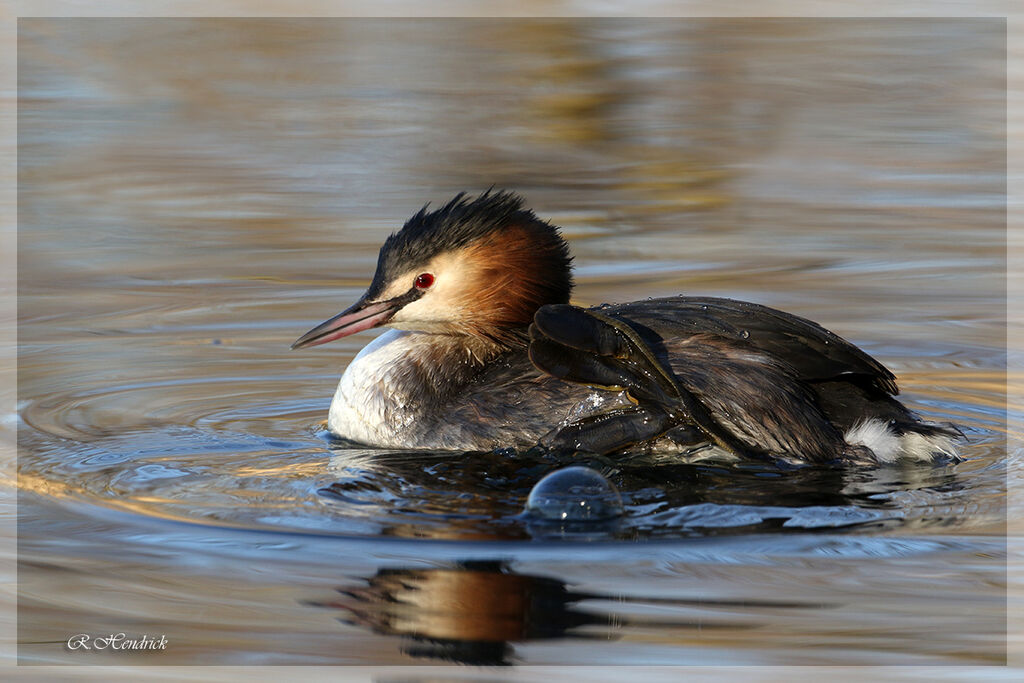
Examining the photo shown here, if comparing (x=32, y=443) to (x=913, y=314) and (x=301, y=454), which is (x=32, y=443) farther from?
(x=913, y=314)

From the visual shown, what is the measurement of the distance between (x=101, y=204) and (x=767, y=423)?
571 cm

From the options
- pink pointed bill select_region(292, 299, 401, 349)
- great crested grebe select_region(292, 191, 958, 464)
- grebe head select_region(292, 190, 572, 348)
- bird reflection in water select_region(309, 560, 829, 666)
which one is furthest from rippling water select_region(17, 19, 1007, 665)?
grebe head select_region(292, 190, 572, 348)

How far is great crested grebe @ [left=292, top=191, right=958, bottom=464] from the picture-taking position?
5527 mm

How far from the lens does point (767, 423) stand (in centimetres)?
547

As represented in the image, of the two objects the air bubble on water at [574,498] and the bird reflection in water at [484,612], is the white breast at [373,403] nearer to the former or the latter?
the air bubble on water at [574,498]

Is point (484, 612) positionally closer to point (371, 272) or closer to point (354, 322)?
point (354, 322)

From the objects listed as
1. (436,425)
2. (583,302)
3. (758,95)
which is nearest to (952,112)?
(758,95)

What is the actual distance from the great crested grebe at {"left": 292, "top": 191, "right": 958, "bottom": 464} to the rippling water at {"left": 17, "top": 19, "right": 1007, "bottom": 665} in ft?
0.47

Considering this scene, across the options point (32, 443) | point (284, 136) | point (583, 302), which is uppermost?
point (284, 136)

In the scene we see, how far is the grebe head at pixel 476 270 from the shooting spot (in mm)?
6137

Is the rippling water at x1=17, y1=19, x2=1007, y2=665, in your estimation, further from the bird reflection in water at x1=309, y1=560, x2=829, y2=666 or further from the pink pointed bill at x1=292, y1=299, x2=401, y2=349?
the pink pointed bill at x1=292, y1=299, x2=401, y2=349

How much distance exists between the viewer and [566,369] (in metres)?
5.64
